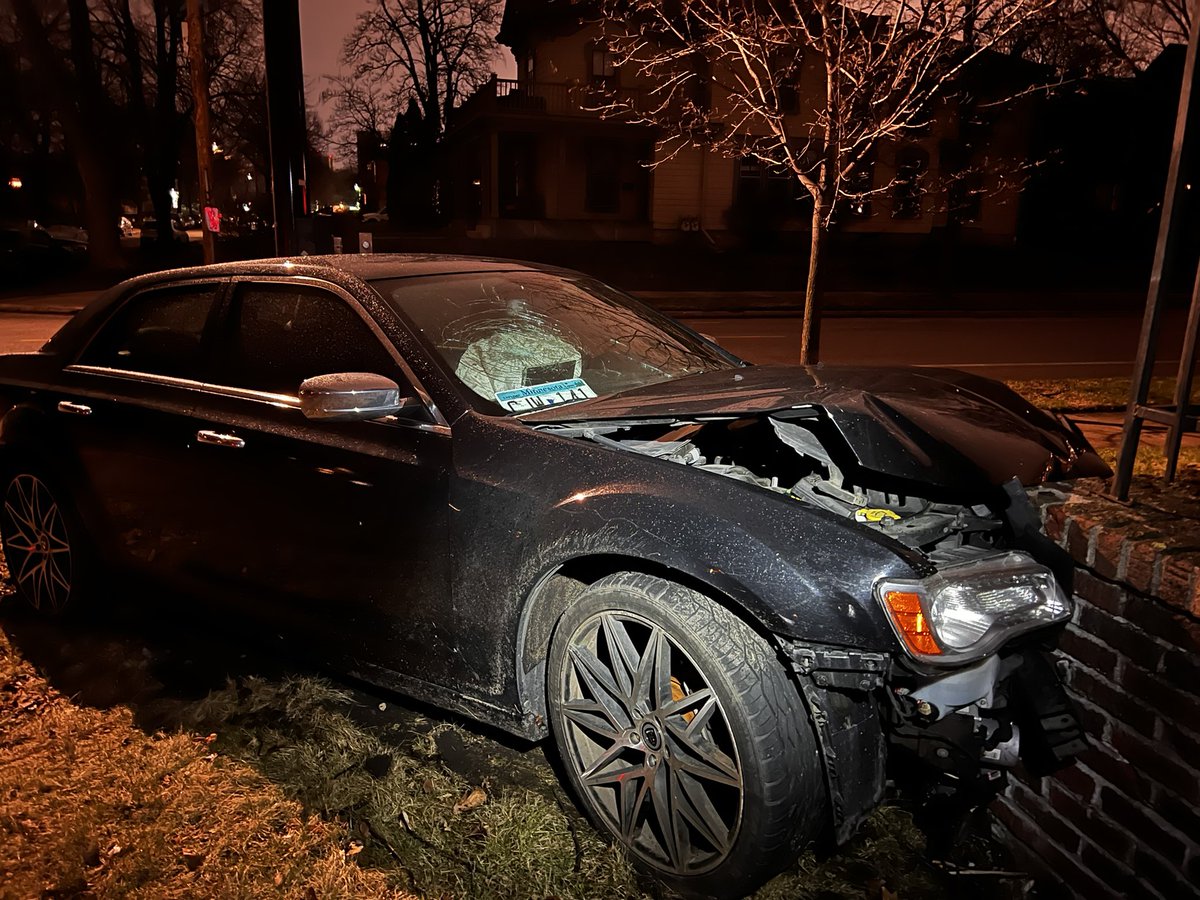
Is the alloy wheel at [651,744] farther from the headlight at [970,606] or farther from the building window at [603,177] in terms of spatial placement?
the building window at [603,177]

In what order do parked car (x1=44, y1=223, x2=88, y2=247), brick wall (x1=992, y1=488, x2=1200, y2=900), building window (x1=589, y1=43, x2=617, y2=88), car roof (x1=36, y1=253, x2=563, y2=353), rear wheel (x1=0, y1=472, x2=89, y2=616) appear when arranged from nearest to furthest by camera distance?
brick wall (x1=992, y1=488, x2=1200, y2=900)
car roof (x1=36, y1=253, x2=563, y2=353)
rear wheel (x1=0, y1=472, x2=89, y2=616)
building window (x1=589, y1=43, x2=617, y2=88)
parked car (x1=44, y1=223, x2=88, y2=247)

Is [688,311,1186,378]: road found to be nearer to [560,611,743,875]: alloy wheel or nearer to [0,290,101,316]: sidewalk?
[560,611,743,875]: alloy wheel

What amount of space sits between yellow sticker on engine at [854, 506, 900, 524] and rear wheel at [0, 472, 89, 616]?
3.25 metres

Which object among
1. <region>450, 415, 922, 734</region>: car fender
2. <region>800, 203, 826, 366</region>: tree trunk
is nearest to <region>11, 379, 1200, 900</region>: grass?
<region>450, 415, 922, 734</region>: car fender

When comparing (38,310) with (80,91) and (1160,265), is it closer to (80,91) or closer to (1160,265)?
(80,91)

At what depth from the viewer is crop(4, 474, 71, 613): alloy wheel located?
405 centimetres

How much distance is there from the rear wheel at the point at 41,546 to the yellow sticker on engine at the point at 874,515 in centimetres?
325

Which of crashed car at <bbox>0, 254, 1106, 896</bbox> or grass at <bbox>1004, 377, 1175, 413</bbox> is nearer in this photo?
crashed car at <bbox>0, 254, 1106, 896</bbox>

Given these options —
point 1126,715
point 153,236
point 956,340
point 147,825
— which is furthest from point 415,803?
point 153,236

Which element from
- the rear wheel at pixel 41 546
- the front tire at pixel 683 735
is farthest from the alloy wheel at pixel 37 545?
the front tire at pixel 683 735

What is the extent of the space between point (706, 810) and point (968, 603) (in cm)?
84

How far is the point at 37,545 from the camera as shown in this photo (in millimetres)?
4180

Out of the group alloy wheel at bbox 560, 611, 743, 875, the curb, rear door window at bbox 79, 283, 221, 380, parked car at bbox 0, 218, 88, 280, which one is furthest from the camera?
parked car at bbox 0, 218, 88, 280

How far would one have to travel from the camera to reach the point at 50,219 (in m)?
57.9
